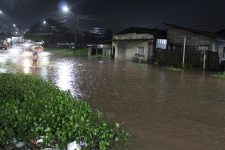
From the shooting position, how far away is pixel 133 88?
16812 mm

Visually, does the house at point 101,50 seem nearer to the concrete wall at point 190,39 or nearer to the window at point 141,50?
the window at point 141,50

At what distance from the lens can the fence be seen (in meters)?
30.0

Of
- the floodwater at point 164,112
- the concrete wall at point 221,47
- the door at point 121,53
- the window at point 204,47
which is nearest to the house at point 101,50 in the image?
the door at point 121,53

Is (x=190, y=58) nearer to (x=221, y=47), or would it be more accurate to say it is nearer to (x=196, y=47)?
(x=196, y=47)

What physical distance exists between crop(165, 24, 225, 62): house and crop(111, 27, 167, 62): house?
91.6 inches

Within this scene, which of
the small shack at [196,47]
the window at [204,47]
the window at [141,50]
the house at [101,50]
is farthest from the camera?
the house at [101,50]

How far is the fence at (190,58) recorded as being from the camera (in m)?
30.0

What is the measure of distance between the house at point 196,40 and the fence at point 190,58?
0.57 metres

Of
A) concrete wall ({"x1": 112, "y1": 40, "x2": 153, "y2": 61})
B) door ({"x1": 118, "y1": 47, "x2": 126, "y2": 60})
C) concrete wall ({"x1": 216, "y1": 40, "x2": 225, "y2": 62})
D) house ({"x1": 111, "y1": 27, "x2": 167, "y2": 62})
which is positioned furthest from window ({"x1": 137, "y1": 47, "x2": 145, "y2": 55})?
concrete wall ({"x1": 216, "y1": 40, "x2": 225, "y2": 62})

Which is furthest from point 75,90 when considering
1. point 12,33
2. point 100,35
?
point 12,33

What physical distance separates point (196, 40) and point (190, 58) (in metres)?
3.30

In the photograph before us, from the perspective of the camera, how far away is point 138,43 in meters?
41.9

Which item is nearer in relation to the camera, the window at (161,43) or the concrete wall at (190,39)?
the concrete wall at (190,39)

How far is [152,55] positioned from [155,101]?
25517 millimetres
